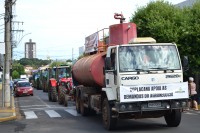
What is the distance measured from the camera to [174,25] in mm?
25641

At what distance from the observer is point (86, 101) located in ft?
60.5

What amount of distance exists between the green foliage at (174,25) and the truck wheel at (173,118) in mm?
9747

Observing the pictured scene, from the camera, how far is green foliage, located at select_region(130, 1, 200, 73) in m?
24.3

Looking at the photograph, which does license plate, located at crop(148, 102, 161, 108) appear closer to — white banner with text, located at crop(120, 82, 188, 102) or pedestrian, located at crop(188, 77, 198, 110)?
white banner with text, located at crop(120, 82, 188, 102)

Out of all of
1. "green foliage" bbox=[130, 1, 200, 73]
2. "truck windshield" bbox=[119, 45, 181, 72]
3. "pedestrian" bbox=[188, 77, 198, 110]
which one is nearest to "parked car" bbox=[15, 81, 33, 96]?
"green foliage" bbox=[130, 1, 200, 73]

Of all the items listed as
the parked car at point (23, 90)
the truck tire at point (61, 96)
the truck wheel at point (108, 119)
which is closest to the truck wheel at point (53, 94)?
the truck tire at point (61, 96)

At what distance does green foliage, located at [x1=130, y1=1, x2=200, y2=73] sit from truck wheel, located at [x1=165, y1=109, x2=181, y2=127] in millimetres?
9747

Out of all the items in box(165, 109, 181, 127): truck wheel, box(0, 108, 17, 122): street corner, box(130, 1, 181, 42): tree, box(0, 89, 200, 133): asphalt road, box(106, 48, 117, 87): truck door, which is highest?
box(130, 1, 181, 42): tree

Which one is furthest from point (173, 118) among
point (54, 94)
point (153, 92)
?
point (54, 94)

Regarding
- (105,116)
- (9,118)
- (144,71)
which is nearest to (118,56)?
(144,71)

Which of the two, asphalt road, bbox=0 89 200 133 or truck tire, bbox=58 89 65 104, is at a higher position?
truck tire, bbox=58 89 65 104

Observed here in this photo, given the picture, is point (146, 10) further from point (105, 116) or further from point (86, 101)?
point (105, 116)

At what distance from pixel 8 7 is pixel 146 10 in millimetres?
8644

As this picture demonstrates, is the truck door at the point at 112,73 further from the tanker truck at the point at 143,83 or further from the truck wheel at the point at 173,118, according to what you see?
the truck wheel at the point at 173,118
